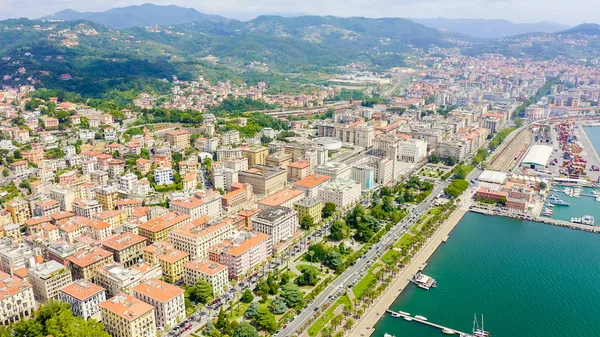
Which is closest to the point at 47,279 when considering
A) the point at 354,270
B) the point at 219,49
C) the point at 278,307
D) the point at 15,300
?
the point at 15,300

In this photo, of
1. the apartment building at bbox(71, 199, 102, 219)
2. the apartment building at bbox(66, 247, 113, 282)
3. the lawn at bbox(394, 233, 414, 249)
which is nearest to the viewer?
the apartment building at bbox(66, 247, 113, 282)

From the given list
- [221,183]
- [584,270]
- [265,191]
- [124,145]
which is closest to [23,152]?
[124,145]

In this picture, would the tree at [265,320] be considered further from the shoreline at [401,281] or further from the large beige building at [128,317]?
the large beige building at [128,317]

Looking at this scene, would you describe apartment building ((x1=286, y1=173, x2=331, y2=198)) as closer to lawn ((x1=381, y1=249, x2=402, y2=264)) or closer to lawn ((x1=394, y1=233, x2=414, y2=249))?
lawn ((x1=394, y1=233, x2=414, y2=249))

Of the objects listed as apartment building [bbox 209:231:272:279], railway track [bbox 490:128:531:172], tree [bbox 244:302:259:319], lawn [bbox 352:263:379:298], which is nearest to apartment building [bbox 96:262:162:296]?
apartment building [bbox 209:231:272:279]

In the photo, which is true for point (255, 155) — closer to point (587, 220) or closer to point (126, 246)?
point (126, 246)

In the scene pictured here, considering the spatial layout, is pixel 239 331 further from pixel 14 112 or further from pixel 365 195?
pixel 14 112
